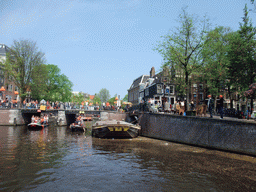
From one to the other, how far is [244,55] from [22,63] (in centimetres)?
4540

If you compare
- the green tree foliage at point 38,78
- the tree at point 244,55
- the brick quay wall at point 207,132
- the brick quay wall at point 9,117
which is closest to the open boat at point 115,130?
the brick quay wall at point 207,132

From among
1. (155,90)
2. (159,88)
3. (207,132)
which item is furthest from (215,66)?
(155,90)

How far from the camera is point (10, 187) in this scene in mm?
8883

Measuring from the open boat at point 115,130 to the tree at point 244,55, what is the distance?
16.9 meters

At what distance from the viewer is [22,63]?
52969mm

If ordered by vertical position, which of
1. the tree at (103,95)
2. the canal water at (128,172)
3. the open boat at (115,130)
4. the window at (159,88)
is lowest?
the canal water at (128,172)

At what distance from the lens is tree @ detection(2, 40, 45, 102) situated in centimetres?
5219

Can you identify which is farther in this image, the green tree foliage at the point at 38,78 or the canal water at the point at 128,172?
the green tree foliage at the point at 38,78

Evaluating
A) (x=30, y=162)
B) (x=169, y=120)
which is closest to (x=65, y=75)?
(x=169, y=120)

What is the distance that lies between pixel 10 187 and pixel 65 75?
69.2 m

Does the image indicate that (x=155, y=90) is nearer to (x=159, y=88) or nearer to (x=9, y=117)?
(x=159, y=88)

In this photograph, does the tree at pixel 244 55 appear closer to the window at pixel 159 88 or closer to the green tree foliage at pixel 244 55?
the green tree foliage at pixel 244 55

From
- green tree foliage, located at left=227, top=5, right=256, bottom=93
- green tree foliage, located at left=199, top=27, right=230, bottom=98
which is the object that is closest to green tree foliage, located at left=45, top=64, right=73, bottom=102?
green tree foliage, located at left=199, top=27, right=230, bottom=98

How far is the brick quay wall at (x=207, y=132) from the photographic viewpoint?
1570 cm
